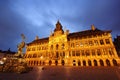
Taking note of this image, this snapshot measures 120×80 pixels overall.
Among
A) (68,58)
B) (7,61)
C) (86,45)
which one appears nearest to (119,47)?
(86,45)

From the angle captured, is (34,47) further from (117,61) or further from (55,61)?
(117,61)

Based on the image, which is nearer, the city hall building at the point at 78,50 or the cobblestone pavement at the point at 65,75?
the cobblestone pavement at the point at 65,75

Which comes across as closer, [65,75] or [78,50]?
[65,75]

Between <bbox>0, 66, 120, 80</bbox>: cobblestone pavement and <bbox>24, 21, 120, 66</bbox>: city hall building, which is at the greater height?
<bbox>24, 21, 120, 66</bbox>: city hall building

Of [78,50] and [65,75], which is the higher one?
[78,50]

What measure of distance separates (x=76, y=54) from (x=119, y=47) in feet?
66.7

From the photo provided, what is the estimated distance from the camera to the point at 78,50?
32.3 meters

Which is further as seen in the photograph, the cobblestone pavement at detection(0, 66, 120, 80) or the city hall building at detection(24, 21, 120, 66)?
the city hall building at detection(24, 21, 120, 66)

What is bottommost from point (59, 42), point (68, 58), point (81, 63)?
point (81, 63)

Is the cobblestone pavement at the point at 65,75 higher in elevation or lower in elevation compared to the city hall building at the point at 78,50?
lower

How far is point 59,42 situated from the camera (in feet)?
123

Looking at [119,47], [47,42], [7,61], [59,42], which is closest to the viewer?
[7,61]

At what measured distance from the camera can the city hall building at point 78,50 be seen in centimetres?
2773

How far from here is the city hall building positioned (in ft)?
91.0
